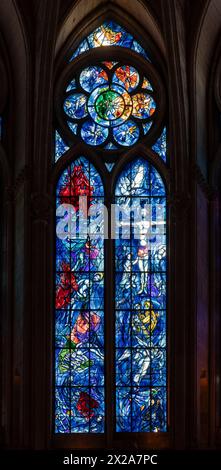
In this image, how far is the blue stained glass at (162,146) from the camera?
3055 cm

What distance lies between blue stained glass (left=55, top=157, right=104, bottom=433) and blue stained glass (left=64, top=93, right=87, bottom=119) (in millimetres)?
999

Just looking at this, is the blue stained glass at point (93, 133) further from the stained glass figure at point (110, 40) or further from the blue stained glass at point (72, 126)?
the stained glass figure at point (110, 40)

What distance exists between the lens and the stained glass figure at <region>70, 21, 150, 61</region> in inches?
1224

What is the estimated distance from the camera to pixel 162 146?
30.6 metres

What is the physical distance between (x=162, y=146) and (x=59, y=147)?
2.18m
